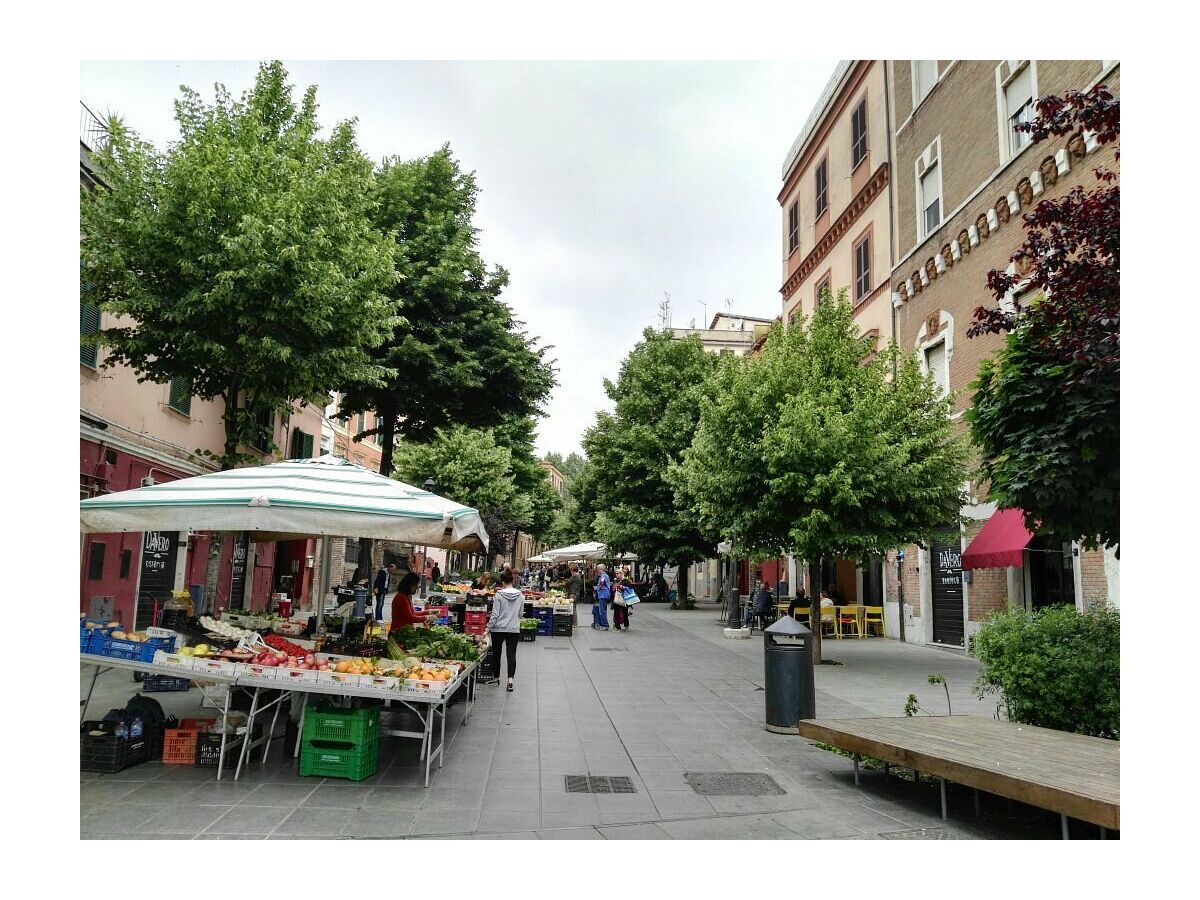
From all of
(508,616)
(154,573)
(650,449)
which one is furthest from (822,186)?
(154,573)

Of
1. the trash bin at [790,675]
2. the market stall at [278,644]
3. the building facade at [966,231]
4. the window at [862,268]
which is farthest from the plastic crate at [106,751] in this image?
the window at [862,268]

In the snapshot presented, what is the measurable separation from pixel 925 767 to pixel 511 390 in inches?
704

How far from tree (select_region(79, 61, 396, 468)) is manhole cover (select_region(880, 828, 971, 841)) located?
9454 mm

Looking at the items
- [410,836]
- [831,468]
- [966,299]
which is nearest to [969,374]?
[966,299]

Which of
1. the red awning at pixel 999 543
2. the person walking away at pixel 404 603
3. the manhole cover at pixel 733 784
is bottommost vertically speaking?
the manhole cover at pixel 733 784

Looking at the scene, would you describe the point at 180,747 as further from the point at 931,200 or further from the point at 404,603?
the point at 931,200

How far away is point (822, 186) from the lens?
88.2 feet

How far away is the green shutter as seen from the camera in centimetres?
1280

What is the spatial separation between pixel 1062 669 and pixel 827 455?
24.3 ft

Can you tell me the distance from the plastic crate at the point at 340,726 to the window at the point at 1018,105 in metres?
15.6

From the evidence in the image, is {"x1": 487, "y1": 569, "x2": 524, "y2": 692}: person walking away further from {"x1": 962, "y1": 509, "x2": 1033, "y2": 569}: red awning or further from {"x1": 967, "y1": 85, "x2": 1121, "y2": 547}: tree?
{"x1": 962, "y1": 509, "x2": 1033, "y2": 569}: red awning

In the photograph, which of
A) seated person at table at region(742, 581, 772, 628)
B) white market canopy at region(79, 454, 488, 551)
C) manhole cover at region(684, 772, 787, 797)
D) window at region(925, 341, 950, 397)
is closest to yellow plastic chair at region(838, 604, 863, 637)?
seated person at table at region(742, 581, 772, 628)

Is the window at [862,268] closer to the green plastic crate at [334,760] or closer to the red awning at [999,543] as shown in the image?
the red awning at [999,543]

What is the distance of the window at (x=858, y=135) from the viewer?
2373 cm
